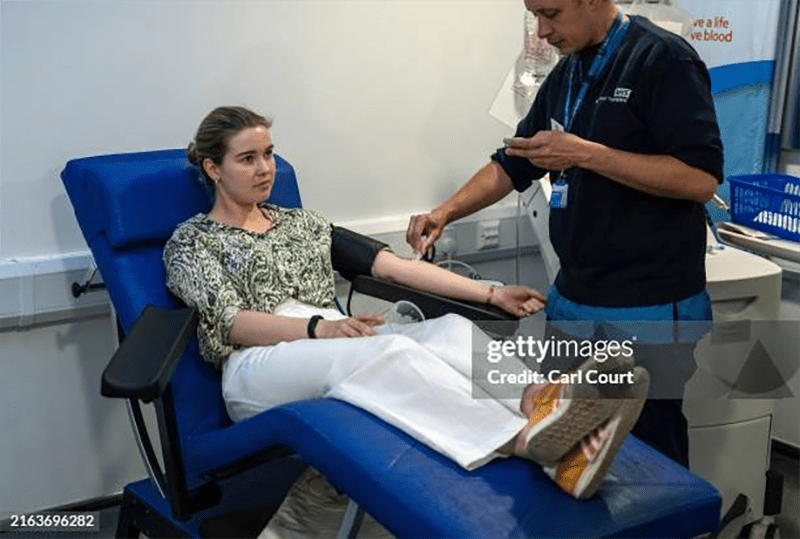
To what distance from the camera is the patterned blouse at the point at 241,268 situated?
2307 mm

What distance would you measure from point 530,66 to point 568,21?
1035mm

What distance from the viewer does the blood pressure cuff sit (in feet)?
8.50

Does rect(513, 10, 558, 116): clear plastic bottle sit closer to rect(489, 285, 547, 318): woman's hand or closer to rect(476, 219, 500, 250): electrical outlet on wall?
rect(476, 219, 500, 250): electrical outlet on wall

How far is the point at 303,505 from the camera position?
7.29 ft

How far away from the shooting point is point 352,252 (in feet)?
8.55

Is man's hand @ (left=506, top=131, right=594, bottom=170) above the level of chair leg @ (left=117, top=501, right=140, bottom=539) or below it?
above

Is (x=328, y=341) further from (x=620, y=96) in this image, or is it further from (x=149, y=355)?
(x=620, y=96)

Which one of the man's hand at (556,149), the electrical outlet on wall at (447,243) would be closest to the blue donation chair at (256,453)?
the man's hand at (556,149)

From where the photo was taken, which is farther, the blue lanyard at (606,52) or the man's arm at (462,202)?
the man's arm at (462,202)

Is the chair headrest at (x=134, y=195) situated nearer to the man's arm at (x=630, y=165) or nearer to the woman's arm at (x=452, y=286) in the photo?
the woman's arm at (x=452, y=286)

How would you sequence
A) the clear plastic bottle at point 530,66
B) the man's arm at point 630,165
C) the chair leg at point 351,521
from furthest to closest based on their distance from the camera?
the clear plastic bottle at point 530,66, the man's arm at point 630,165, the chair leg at point 351,521

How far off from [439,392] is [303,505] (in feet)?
1.57

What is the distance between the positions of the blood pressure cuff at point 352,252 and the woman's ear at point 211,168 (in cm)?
36

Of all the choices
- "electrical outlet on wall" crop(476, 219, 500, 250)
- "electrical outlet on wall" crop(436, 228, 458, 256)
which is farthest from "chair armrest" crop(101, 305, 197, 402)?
"electrical outlet on wall" crop(476, 219, 500, 250)
